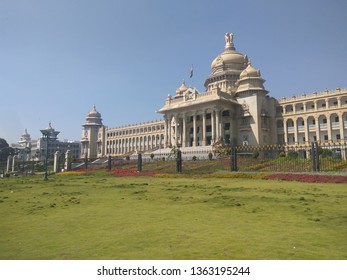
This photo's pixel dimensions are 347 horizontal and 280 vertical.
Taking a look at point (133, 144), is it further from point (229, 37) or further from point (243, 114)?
point (243, 114)

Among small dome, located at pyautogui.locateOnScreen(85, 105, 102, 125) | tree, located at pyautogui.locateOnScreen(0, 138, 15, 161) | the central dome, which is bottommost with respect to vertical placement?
tree, located at pyautogui.locateOnScreen(0, 138, 15, 161)

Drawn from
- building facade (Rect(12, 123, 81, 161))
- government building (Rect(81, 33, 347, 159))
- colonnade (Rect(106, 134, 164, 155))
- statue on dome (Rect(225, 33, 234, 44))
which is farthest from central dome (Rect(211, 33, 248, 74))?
building facade (Rect(12, 123, 81, 161))

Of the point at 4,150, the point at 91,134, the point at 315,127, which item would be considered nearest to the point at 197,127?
the point at 315,127

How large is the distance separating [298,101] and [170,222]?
191ft

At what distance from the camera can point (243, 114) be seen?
59.2 meters

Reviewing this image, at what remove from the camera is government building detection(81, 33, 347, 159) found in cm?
5478

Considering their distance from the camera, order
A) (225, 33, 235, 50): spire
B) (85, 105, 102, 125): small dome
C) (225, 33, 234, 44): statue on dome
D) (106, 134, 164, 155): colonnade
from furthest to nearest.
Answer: (85, 105, 102, 125): small dome
(106, 134, 164, 155): colonnade
(225, 33, 234, 44): statue on dome
(225, 33, 235, 50): spire

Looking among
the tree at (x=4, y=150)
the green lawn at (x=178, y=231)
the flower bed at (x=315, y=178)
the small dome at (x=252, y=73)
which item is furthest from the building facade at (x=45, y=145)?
the green lawn at (x=178, y=231)

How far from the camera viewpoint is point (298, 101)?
193ft

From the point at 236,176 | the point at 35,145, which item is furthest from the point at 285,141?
the point at 35,145

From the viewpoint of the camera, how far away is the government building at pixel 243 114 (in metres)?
54.8

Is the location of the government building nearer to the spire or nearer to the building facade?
the spire
